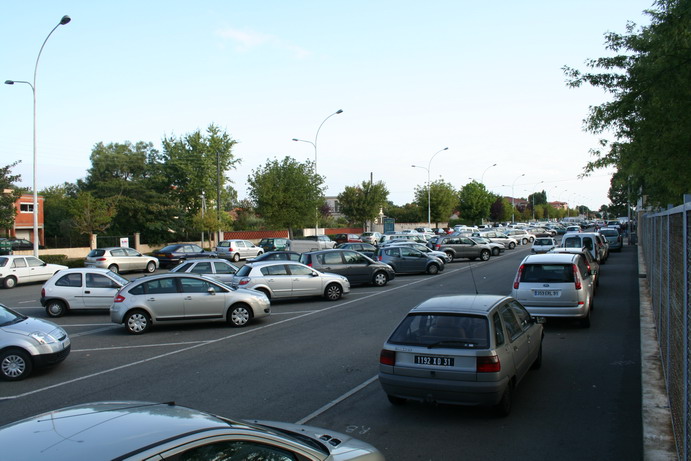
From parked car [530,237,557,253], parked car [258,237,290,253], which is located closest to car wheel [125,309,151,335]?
parked car [530,237,557,253]

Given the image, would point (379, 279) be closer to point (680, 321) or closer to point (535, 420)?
point (535, 420)

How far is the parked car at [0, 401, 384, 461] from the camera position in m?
2.80

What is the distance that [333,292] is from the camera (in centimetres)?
1961

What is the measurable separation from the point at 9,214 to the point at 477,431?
45.0 metres

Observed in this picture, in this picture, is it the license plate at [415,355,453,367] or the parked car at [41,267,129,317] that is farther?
the parked car at [41,267,129,317]

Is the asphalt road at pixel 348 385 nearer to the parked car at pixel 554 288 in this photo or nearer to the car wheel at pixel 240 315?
the car wheel at pixel 240 315

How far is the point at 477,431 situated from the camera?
22.4 feet

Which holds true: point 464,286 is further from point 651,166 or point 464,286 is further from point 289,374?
point 289,374

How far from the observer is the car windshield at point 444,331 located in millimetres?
7156

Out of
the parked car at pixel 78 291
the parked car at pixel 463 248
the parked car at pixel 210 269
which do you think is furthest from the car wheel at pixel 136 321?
the parked car at pixel 463 248

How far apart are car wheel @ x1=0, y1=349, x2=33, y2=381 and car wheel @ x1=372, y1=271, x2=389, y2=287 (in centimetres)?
1521

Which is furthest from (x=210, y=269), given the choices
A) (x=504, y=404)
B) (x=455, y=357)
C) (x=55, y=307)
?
(x=504, y=404)

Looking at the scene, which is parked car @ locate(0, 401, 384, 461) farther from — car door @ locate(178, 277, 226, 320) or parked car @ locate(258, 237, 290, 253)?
parked car @ locate(258, 237, 290, 253)

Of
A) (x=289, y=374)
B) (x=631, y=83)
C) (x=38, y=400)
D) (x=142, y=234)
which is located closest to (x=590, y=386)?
(x=289, y=374)
